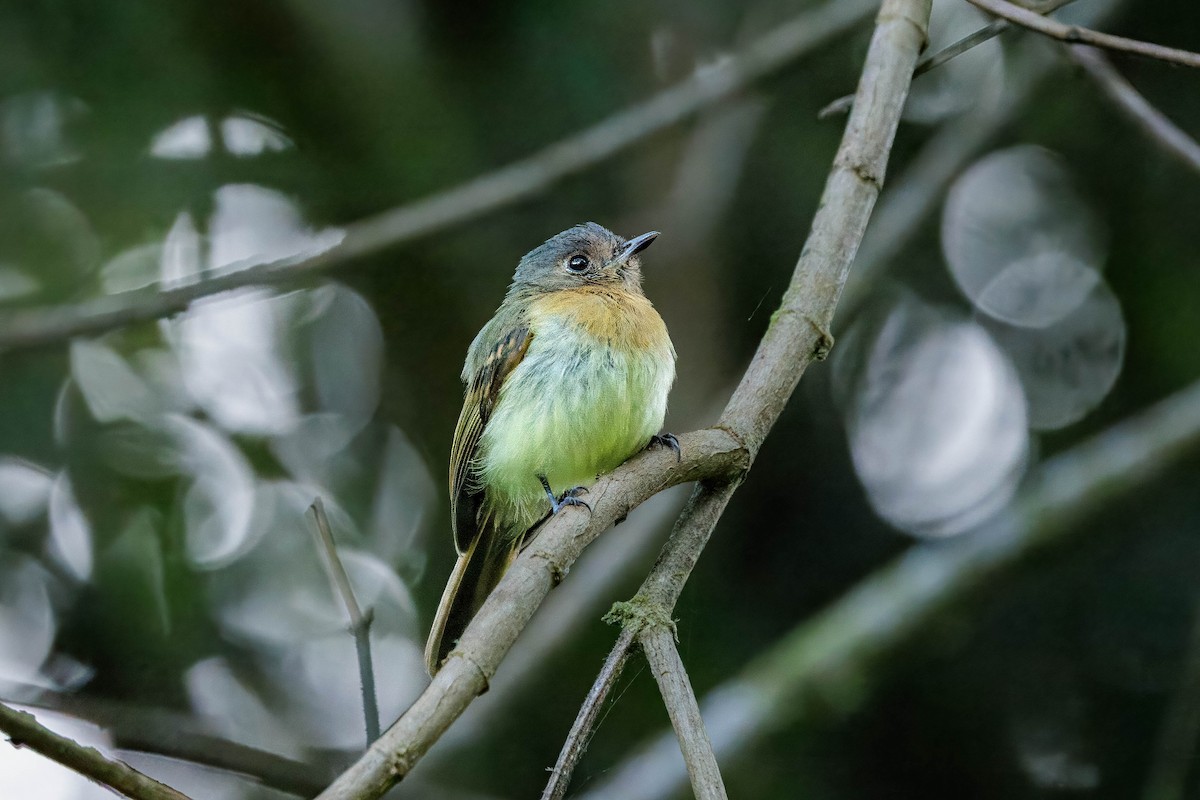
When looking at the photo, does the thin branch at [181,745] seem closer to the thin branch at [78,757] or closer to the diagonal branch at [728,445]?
the diagonal branch at [728,445]

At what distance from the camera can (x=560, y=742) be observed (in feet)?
17.9

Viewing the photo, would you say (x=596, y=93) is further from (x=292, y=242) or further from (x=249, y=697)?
(x=249, y=697)

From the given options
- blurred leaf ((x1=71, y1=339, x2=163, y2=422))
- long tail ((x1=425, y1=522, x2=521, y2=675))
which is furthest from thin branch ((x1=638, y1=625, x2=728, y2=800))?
blurred leaf ((x1=71, y1=339, x2=163, y2=422))

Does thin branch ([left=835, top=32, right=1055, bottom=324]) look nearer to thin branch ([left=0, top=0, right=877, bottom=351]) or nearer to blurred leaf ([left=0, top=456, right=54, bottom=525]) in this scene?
thin branch ([left=0, top=0, right=877, bottom=351])

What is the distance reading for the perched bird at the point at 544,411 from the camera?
3684 mm

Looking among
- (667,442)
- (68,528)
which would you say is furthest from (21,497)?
(667,442)

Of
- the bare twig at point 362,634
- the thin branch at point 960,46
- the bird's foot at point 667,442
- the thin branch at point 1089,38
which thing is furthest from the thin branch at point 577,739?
the thin branch at point 960,46

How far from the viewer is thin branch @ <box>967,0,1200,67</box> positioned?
2463mm

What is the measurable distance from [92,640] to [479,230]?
8.80 feet

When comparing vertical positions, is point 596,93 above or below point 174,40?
→ below

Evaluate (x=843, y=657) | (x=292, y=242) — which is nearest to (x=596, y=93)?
(x=292, y=242)

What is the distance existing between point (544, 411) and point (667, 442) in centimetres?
73

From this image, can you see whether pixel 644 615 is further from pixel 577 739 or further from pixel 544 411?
pixel 544 411

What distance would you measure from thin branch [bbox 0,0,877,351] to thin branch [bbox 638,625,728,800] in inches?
81.3
